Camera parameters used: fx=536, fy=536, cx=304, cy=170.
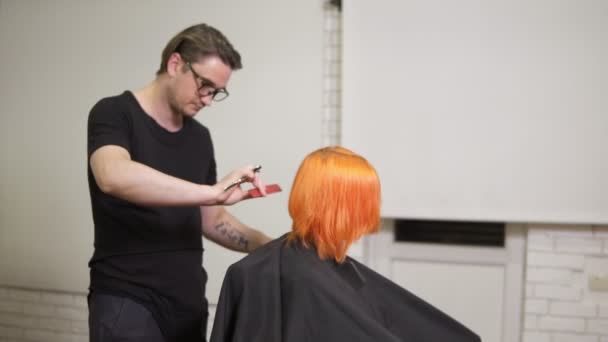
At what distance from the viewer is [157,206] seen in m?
1.40

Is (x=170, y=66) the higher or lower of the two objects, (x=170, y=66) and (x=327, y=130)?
the higher

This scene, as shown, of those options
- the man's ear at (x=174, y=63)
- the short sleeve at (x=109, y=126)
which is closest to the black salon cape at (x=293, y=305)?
the short sleeve at (x=109, y=126)

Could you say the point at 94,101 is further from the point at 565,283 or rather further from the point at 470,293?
the point at 565,283

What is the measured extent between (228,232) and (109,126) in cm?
54

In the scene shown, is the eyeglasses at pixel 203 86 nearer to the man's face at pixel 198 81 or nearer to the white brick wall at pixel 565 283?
the man's face at pixel 198 81

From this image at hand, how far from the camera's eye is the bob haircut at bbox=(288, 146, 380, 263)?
1.32m

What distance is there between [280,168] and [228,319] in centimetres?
122

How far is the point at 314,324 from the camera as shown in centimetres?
131

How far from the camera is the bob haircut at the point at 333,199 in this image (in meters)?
1.32

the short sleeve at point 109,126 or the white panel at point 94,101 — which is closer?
the short sleeve at point 109,126

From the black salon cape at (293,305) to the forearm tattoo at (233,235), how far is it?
306 millimetres

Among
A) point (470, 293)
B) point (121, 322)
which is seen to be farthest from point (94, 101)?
point (470, 293)

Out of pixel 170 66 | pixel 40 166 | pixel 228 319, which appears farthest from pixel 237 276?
pixel 40 166

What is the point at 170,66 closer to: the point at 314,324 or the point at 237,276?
the point at 237,276
